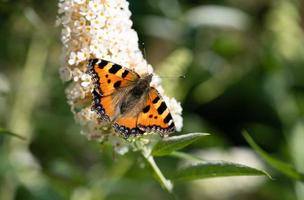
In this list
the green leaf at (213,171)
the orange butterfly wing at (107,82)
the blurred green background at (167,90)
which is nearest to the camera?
the green leaf at (213,171)

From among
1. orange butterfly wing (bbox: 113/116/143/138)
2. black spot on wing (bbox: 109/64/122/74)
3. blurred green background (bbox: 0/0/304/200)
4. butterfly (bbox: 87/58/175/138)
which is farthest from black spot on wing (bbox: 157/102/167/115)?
blurred green background (bbox: 0/0/304/200)

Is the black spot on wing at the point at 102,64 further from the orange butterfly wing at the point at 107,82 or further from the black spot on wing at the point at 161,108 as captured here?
the black spot on wing at the point at 161,108

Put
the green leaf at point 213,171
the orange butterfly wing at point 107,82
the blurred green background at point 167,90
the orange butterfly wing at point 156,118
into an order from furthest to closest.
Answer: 1. the blurred green background at point 167,90
2. the orange butterfly wing at point 107,82
3. the orange butterfly wing at point 156,118
4. the green leaf at point 213,171

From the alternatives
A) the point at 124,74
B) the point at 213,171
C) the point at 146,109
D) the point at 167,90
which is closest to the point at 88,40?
the point at 124,74

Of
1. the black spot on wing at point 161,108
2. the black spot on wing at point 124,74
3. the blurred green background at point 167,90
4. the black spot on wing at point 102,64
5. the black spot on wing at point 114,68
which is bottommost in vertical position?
the blurred green background at point 167,90

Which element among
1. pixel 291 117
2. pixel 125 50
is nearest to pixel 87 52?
pixel 125 50

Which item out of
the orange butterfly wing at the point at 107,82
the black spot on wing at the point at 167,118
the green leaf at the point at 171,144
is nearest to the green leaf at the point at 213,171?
the green leaf at the point at 171,144

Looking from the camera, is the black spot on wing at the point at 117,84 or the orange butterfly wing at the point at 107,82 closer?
the orange butterfly wing at the point at 107,82
